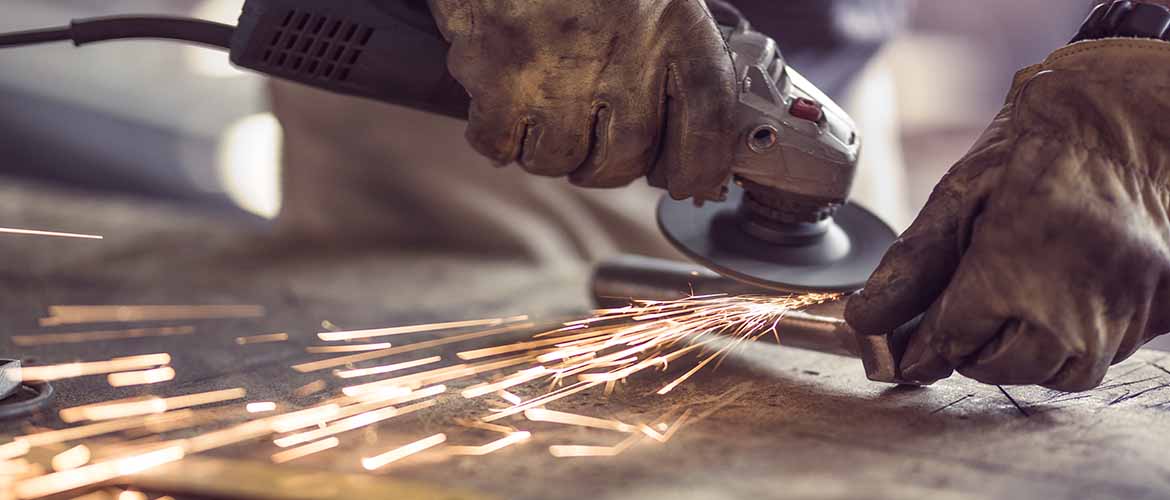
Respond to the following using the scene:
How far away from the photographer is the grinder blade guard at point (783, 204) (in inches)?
57.1

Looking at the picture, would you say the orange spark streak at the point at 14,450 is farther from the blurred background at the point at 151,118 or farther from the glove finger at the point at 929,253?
the blurred background at the point at 151,118

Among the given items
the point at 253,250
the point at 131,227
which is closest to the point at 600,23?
the point at 253,250

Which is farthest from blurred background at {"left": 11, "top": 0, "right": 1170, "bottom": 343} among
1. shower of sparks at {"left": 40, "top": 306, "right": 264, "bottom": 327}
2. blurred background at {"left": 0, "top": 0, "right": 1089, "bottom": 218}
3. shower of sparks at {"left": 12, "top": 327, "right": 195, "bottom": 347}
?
shower of sparks at {"left": 12, "top": 327, "right": 195, "bottom": 347}

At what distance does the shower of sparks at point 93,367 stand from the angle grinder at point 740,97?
475 millimetres

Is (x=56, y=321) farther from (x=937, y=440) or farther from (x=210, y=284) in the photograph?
(x=937, y=440)

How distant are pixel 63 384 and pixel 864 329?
1105 mm

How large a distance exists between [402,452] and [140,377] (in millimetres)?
507

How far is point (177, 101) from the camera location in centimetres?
276

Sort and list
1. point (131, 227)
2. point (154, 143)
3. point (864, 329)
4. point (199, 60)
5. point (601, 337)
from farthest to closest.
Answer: point (199, 60) < point (154, 143) < point (131, 227) < point (601, 337) < point (864, 329)

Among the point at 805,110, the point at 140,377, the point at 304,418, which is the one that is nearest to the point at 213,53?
the point at 140,377

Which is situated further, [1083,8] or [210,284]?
[1083,8]

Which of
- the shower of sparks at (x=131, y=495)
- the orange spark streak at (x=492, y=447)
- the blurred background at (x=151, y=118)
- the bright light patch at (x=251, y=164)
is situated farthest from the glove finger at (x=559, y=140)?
the bright light patch at (x=251, y=164)

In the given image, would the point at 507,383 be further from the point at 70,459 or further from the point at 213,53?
the point at 213,53

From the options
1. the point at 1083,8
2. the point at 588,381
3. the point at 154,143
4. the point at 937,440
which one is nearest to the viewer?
the point at 937,440
